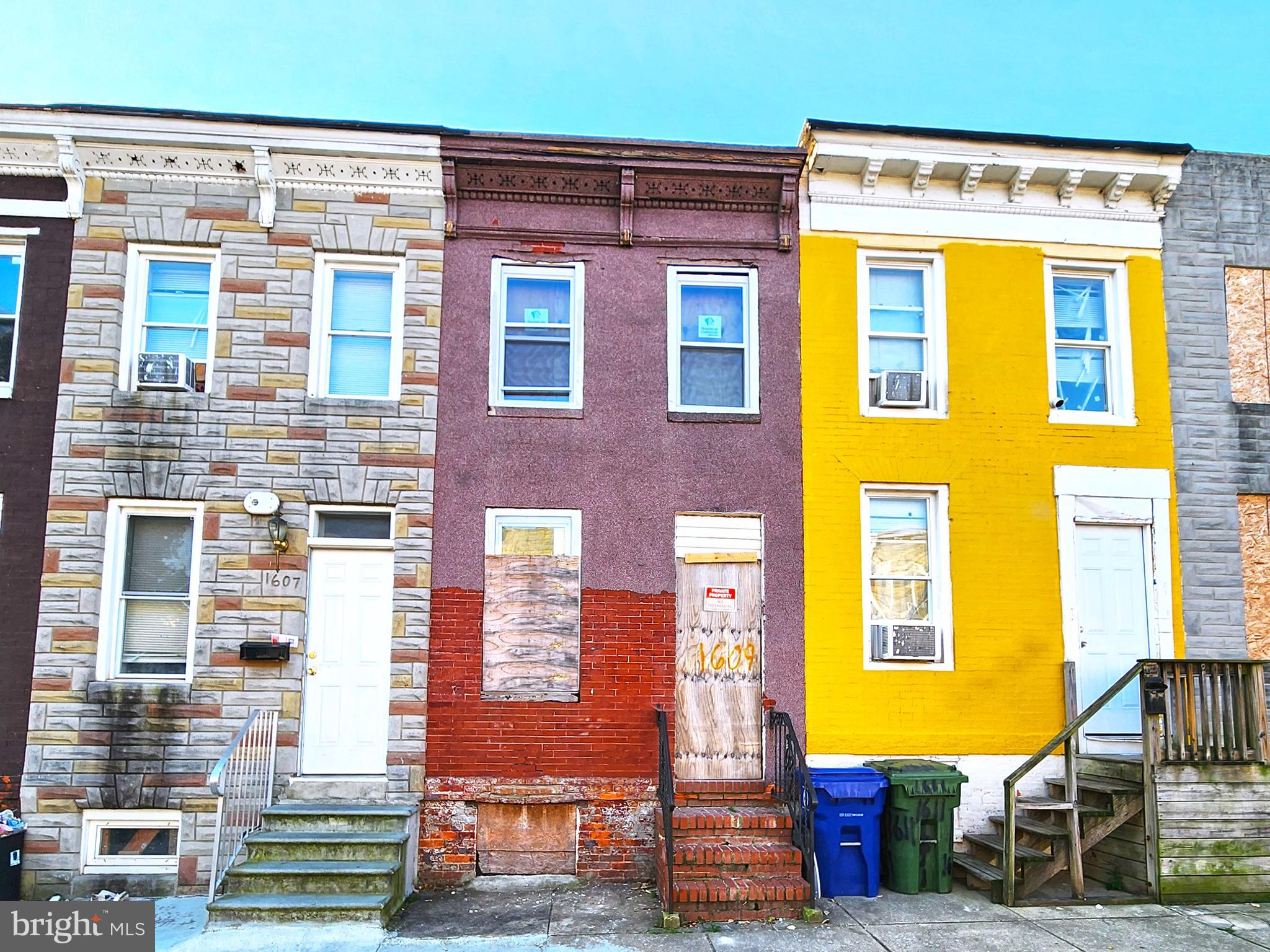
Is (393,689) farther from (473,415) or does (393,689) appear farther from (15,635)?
(15,635)

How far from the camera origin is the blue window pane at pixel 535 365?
9.78 metres

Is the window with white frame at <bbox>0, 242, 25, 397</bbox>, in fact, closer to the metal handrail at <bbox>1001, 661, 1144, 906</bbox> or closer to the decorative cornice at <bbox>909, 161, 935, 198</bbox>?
the decorative cornice at <bbox>909, 161, 935, 198</bbox>

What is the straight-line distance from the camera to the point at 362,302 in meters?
9.79

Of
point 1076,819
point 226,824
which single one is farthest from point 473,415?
point 1076,819

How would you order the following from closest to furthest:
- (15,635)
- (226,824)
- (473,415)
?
1. (226,824)
2. (15,635)
3. (473,415)

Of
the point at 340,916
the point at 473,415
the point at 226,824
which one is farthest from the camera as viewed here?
the point at 473,415

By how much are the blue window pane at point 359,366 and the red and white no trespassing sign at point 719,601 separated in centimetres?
384

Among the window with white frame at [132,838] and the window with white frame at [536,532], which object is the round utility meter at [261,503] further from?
the window with white frame at [132,838]

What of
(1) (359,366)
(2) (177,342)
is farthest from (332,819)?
(2) (177,342)

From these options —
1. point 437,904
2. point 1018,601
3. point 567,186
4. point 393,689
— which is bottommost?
point 437,904

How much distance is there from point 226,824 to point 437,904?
1941 mm

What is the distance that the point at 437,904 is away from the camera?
8.18 metres

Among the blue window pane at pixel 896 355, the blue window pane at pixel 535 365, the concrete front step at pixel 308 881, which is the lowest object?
the concrete front step at pixel 308 881

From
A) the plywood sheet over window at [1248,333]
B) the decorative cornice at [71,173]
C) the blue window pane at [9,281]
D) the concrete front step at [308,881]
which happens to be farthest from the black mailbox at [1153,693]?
the blue window pane at [9,281]
